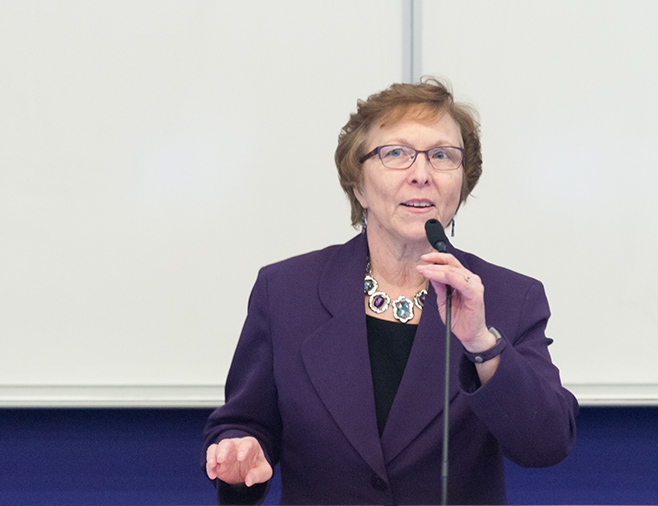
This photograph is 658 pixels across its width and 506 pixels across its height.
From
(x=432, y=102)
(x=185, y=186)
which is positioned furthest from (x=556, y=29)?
(x=185, y=186)

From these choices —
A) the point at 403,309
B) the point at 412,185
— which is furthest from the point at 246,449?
the point at 412,185

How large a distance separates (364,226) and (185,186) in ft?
2.44

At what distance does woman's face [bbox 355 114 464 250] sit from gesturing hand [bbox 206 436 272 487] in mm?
525

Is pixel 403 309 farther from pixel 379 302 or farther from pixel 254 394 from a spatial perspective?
pixel 254 394

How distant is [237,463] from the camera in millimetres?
1171

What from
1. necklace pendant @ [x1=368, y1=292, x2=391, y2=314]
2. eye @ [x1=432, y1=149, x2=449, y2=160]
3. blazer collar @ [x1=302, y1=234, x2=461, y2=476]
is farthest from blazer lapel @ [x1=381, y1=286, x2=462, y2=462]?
eye @ [x1=432, y1=149, x2=449, y2=160]

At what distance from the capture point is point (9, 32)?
6.86 ft

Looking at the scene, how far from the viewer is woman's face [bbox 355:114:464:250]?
4.49 feet

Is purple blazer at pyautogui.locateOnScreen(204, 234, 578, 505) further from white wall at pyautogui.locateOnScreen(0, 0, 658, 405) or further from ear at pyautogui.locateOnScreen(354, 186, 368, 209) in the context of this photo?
white wall at pyautogui.locateOnScreen(0, 0, 658, 405)

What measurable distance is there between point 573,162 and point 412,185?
98 cm

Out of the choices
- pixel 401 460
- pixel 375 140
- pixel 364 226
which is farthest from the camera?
pixel 364 226

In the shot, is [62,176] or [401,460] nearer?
[401,460]

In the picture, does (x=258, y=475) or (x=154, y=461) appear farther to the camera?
(x=154, y=461)

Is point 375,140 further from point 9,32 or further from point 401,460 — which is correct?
point 9,32
